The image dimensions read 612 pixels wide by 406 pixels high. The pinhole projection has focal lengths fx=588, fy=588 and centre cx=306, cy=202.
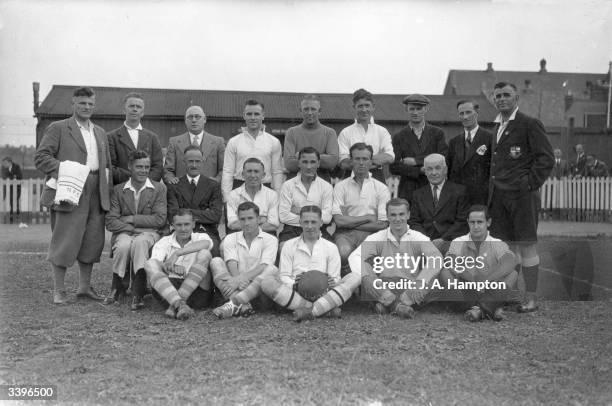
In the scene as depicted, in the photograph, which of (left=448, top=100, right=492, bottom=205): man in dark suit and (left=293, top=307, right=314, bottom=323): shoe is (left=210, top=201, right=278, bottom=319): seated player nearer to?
(left=293, top=307, right=314, bottom=323): shoe

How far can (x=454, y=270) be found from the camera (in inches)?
192

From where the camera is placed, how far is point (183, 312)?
14.9ft

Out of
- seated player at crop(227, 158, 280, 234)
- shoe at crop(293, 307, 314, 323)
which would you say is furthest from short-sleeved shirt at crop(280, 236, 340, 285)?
seated player at crop(227, 158, 280, 234)

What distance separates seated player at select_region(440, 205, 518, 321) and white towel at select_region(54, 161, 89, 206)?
10.5 ft

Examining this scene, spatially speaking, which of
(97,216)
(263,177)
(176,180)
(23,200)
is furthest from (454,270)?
(23,200)

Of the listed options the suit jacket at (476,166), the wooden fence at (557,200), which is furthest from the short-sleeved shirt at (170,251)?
the wooden fence at (557,200)

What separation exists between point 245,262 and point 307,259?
0.55m

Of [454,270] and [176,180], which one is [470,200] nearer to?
[454,270]

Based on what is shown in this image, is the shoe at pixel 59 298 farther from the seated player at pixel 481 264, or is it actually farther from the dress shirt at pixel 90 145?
the seated player at pixel 481 264

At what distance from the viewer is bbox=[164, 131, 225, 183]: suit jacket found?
19.7 ft

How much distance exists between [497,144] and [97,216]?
3.68 meters

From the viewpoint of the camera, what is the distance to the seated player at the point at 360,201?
549 cm

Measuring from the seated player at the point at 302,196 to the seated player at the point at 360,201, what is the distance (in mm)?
114

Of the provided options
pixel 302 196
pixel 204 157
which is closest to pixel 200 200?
pixel 204 157
